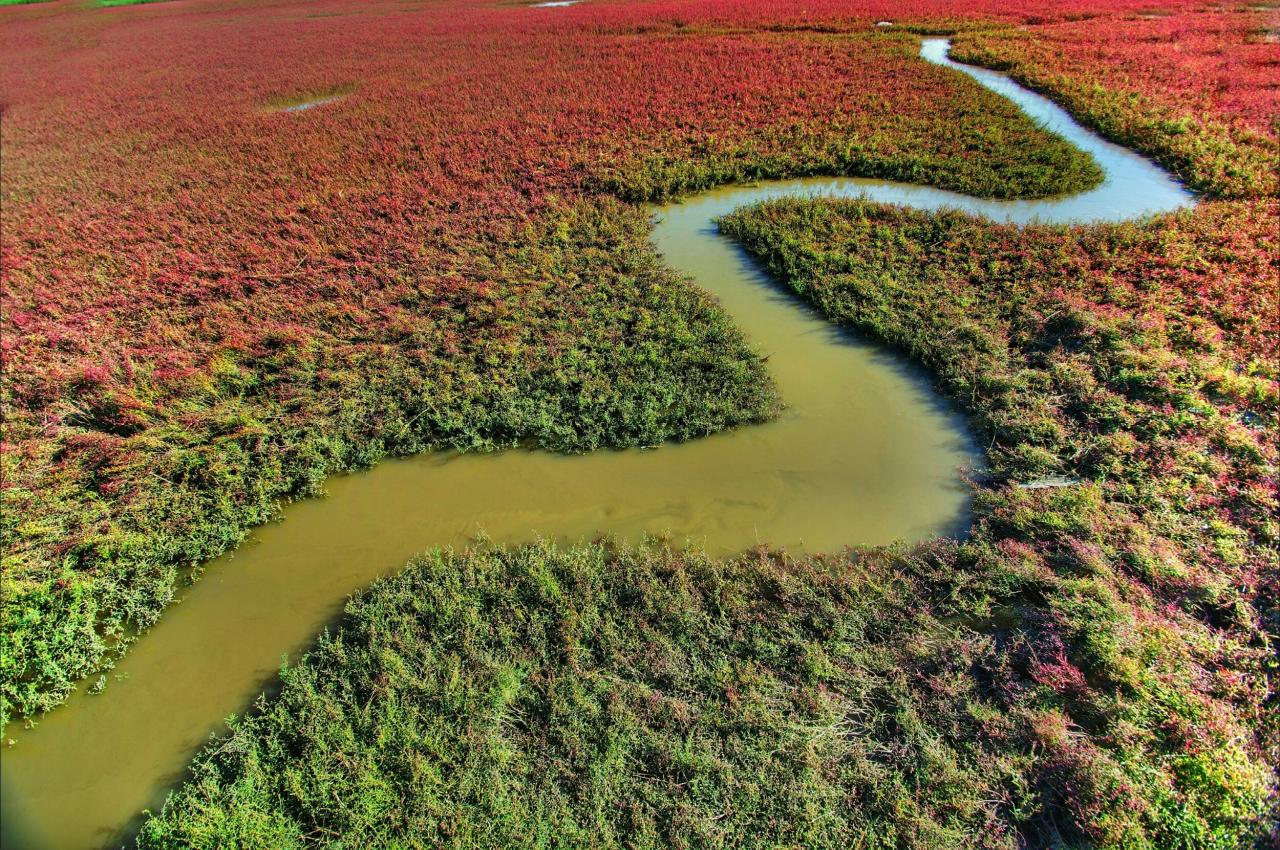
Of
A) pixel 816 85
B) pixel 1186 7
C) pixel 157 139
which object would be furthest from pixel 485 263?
pixel 1186 7

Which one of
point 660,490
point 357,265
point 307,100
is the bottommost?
point 660,490

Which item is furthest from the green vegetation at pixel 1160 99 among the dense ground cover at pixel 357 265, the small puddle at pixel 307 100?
the small puddle at pixel 307 100

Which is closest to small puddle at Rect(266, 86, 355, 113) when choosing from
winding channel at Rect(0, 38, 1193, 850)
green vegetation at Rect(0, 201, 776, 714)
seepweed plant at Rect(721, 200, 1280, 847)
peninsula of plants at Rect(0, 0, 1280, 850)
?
peninsula of plants at Rect(0, 0, 1280, 850)

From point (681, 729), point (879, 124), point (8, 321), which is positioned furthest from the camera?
point (879, 124)

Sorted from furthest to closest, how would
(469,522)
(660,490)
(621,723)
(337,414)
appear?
(337,414), (660,490), (469,522), (621,723)

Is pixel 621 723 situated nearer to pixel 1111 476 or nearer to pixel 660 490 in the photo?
pixel 660 490

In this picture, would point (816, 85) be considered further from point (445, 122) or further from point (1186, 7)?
point (1186, 7)

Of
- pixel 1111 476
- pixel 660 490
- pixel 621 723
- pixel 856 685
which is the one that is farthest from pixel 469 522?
pixel 1111 476
